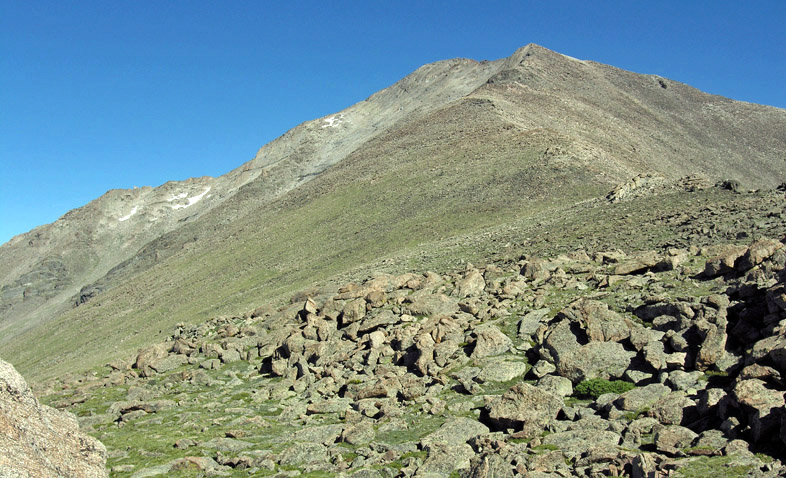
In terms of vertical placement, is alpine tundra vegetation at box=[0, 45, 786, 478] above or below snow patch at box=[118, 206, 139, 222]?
below

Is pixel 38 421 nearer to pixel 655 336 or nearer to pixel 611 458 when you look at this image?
pixel 611 458

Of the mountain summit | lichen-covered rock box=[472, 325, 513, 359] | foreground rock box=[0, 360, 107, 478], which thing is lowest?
lichen-covered rock box=[472, 325, 513, 359]

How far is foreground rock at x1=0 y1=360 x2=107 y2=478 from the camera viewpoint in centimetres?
1014

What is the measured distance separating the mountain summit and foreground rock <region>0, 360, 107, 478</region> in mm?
22943

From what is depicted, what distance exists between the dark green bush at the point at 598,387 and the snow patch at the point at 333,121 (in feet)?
429

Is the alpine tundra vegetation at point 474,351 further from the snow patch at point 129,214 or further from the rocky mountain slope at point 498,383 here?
the snow patch at point 129,214

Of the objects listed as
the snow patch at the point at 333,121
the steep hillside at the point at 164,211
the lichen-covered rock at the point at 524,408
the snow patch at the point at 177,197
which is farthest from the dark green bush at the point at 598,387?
the snow patch at the point at 177,197

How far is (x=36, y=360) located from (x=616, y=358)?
201ft

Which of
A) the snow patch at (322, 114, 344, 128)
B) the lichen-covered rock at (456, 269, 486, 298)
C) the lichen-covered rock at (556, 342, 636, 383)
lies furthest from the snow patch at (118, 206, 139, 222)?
the lichen-covered rock at (556, 342, 636, 383)

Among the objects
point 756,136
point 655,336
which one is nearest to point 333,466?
point 655,336

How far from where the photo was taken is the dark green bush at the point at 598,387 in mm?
14656

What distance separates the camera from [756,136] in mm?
112562

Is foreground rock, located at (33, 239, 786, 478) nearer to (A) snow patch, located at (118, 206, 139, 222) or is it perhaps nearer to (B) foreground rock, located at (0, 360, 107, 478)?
(B) foreground rock, located at (0, 360, 107, 478)

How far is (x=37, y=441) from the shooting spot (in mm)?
11305
